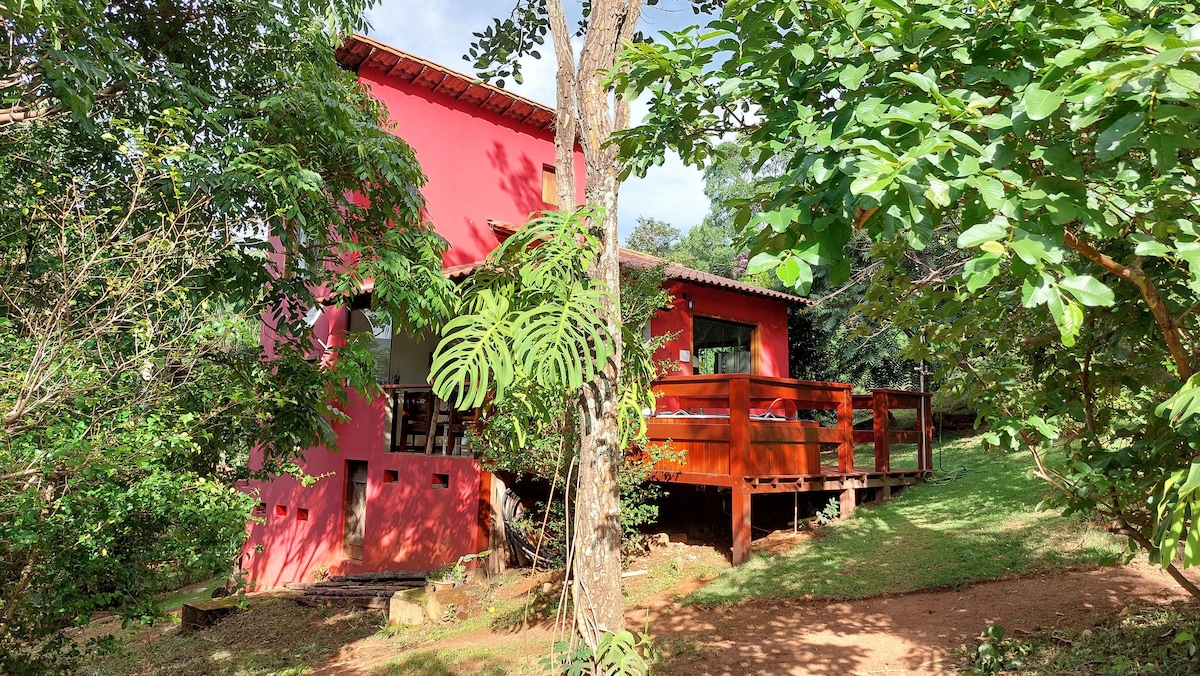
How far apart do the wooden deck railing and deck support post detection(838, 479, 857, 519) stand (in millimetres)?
159

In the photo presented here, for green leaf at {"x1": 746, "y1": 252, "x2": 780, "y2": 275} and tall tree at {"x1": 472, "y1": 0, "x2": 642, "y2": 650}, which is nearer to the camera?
green leaf at {"x1": 746, "y1": 252, "x2": 780, "y2": 275}

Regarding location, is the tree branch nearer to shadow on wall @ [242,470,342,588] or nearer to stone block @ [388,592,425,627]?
stone block @ [388,592,425,627]

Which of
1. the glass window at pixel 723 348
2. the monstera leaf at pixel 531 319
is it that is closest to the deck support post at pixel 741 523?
the monstera leaf at pixel 531 319

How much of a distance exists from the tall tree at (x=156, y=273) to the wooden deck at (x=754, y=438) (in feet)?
10.4

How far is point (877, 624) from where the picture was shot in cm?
548

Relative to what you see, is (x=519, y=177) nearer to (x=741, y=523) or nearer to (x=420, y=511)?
(x=420, y=511)

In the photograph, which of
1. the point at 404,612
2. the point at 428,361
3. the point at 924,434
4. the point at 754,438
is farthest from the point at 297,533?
the point at 924,434

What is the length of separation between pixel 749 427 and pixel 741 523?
1.00 meters

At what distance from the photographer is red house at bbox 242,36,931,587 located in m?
9.73

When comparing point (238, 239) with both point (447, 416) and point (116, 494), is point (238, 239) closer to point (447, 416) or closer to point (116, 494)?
point (116, 494)

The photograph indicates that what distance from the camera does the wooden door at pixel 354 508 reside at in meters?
11.2

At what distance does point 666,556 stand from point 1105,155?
23.6ft

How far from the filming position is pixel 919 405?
10.0 meters

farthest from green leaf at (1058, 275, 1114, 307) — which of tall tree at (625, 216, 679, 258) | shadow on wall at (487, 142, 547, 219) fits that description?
tall tree at (625, 216, 679, 258)
